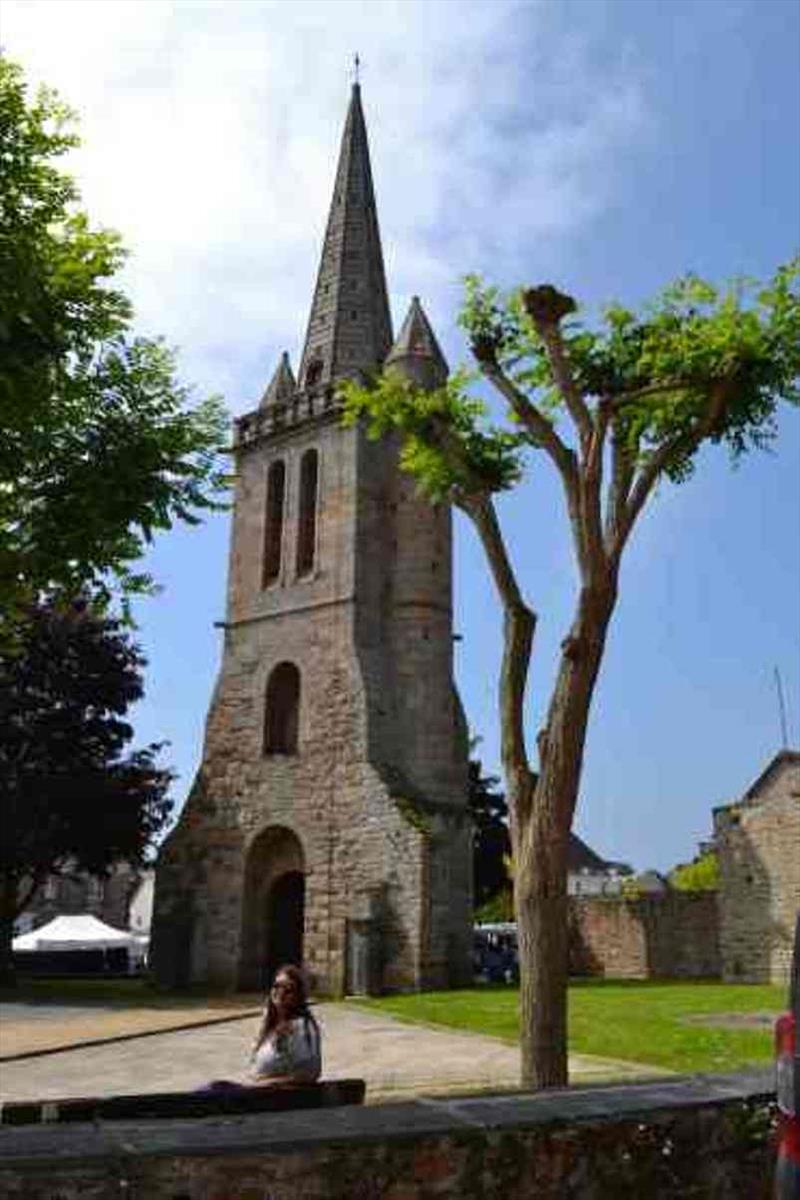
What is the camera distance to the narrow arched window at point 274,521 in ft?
99.2

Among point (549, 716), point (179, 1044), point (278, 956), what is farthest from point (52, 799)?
point (549, 716)

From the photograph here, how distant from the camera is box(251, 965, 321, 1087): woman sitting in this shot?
6.99 meters

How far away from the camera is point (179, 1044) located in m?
16.2

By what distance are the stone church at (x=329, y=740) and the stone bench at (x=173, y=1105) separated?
Answer: 1800 centimetres

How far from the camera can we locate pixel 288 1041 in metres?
7.08

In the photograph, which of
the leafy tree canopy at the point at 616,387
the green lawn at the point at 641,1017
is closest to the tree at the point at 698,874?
the green lawn at the point at 641,1017

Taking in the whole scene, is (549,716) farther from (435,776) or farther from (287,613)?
(287,613)

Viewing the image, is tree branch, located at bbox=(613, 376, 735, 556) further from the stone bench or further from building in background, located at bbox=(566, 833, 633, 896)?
building in background, located at bbox=(566, 833, 633, 896)

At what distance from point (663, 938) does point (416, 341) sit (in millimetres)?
19101

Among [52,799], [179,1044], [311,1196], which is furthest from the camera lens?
[52,799]

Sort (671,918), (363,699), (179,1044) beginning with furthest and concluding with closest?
(671,918), (363,699), (179,1044)

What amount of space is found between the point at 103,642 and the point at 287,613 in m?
5.91

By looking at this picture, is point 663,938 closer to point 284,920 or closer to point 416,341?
point 284,920

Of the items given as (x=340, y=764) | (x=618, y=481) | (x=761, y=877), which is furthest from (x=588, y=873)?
(x=618, y=481)
